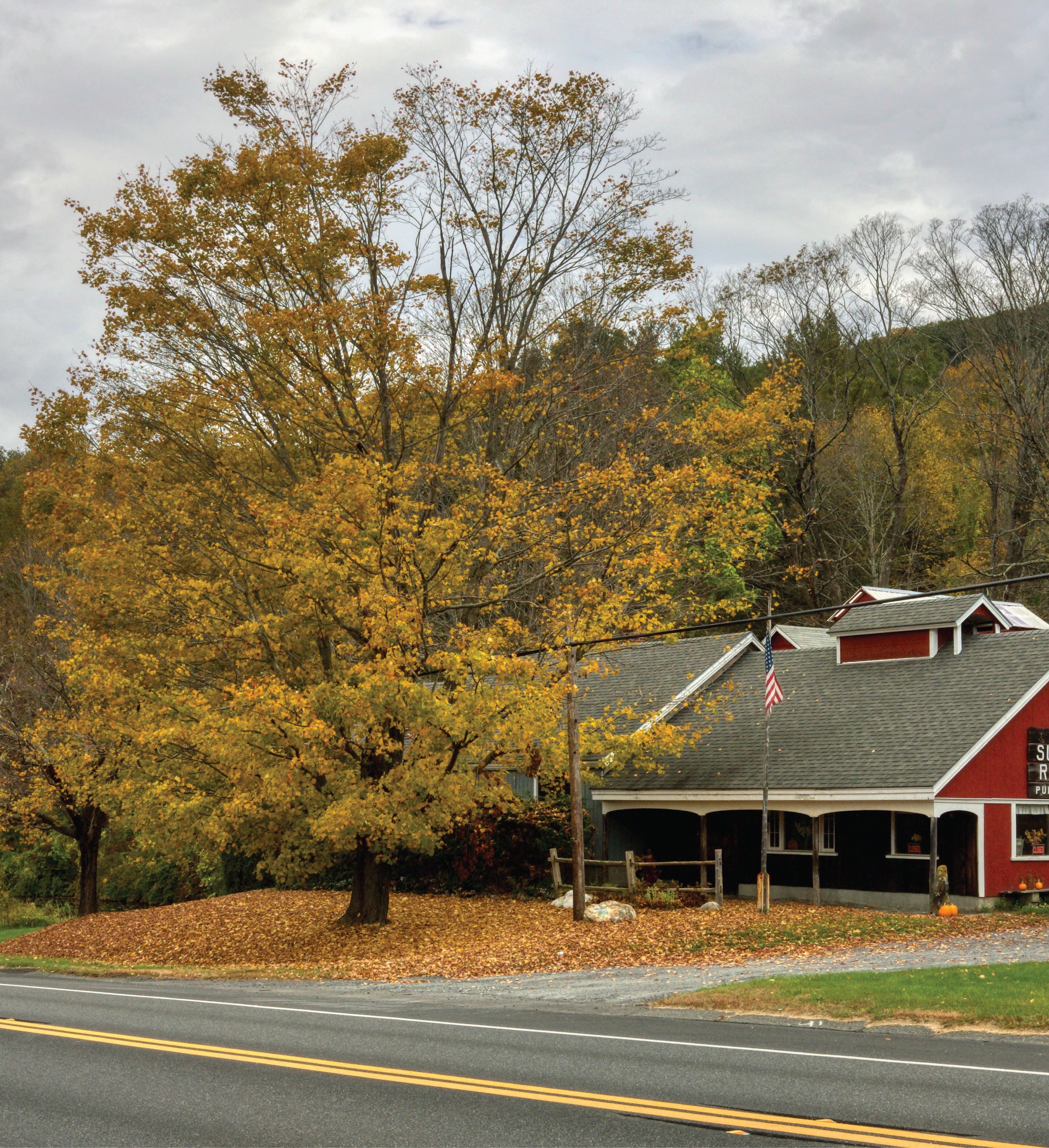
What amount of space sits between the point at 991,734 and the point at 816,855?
4610 mm

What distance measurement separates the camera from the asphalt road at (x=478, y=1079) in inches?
310

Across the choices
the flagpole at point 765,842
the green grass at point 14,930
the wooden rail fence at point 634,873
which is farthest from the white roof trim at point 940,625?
the green grass at point 14,930

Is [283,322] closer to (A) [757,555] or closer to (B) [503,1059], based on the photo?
(B) [503,1059]

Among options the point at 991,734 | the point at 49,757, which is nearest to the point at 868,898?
the point at 991,734

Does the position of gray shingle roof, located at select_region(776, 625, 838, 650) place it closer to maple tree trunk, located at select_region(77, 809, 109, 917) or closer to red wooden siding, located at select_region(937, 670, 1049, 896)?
red wooden siding, located at select_region(937, 670, 1049, 896)

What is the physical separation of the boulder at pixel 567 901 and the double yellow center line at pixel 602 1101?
16950 millimetres

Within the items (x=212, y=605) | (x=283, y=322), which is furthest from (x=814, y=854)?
(x=283, y=322)

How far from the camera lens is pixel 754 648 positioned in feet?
117

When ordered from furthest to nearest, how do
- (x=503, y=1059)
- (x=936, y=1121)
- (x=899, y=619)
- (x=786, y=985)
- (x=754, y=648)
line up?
(x=754, y=648)
(x=899, y=619)
(x=786, y=985)
(x=503, y=1059)
(x=936, y=1121)

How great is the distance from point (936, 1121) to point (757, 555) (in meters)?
38.3

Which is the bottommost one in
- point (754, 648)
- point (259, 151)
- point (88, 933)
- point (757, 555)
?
point (88, 933)

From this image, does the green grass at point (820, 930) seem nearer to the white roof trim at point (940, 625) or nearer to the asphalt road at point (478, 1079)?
the asphalt road at point (478, 1079)

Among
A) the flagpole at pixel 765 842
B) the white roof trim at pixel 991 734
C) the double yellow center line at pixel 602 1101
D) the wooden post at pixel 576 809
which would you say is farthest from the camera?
the flagpole at pixel 765 842

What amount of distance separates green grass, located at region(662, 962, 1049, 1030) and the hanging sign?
36.7 ft
